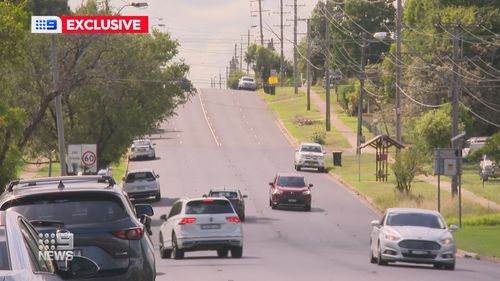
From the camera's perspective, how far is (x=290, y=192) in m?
58.8

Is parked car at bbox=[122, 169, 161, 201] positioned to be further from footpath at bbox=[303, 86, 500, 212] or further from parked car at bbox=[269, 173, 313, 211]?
footpath at bbox=[303, 86, 500, 212]

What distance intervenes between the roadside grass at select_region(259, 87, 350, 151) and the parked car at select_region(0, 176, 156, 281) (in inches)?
3162

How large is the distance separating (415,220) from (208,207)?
209 inches

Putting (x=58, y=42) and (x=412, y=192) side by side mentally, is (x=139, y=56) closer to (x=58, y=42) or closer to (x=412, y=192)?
(x=58, y=42)

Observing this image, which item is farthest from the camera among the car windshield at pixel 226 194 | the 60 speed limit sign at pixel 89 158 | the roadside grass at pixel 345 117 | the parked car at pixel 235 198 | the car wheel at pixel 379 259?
the roadside grass at pixel 345 117

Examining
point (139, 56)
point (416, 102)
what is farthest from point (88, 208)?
point (416, 102)

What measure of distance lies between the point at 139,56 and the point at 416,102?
3501 centimetres

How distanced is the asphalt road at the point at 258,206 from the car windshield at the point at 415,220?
1.09 metres

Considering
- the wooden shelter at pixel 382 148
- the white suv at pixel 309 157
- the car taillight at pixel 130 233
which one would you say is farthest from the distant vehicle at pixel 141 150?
the car taillight at pixel 130 233

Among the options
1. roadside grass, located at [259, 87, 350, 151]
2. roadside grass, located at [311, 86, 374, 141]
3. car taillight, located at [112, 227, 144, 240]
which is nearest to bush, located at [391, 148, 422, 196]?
roadside grass, located at [259, 87, 350, 151]

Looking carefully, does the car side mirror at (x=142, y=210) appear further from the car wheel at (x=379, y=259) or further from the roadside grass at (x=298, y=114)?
the roadside grass at (x=298, y=114)

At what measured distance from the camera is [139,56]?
6019 cm

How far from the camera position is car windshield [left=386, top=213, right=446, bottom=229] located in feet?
103

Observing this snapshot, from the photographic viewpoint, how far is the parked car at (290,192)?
58.6 meters
